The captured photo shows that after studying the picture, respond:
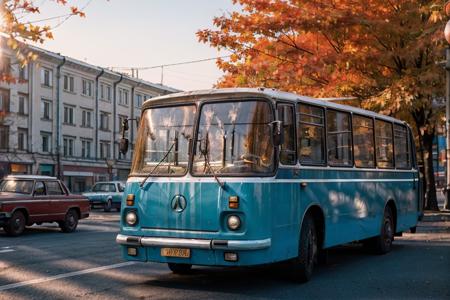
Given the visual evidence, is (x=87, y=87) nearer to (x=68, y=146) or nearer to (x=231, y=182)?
(x=68, y=146)

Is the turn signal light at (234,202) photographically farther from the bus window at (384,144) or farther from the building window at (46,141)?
the building window at (46,141)

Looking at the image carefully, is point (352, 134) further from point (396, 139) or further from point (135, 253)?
point (135, 253)

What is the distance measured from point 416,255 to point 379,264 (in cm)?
166

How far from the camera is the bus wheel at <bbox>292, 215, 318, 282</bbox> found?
385 inches

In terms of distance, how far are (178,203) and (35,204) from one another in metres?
11.7

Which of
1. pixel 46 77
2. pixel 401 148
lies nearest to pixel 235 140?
pixel 401 148

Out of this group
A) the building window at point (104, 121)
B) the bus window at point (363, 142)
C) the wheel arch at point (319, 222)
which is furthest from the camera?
the building window at point (104, 121)

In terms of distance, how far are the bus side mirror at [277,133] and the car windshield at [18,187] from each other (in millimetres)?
12669

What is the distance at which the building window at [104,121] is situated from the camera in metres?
66.1

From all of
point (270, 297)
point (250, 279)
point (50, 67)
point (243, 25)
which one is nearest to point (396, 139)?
point (250, 279)

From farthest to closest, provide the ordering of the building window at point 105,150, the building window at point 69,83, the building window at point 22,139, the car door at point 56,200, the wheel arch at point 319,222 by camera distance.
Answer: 1. the building window at point 105,150
2. the building window at point 69,83
3. the building window at point 22,139
4. the car door at point 56,200
5. the wheel arch at point 319,222

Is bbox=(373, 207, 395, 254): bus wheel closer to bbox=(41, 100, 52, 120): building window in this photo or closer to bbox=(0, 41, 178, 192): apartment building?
bbox=(0, 41, 178, 192): apartment building

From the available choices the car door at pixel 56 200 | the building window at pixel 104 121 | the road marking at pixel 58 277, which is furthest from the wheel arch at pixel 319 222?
the building window at pixel 104 121

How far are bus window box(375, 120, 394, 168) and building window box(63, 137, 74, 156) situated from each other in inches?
1929
